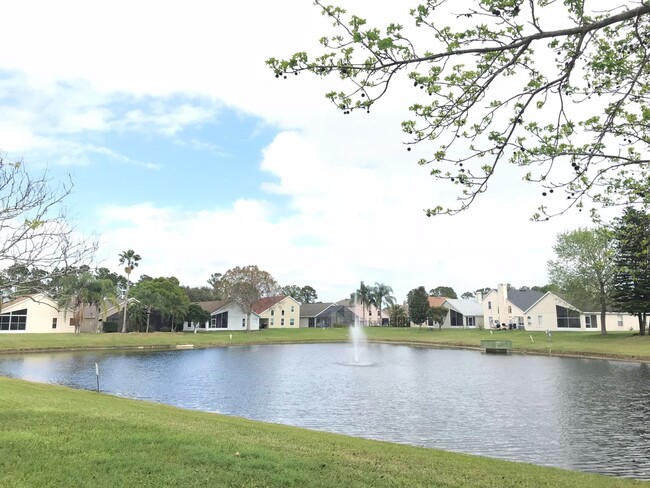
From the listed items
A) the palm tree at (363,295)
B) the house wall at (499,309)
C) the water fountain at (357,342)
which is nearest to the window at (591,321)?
the house wall at (499,309)

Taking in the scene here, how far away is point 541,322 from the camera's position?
78.9m

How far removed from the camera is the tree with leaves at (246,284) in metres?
84.6

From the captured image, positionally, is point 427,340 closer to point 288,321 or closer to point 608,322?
point 608,322

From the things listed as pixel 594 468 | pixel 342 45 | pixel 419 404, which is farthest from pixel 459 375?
pixel 342 45

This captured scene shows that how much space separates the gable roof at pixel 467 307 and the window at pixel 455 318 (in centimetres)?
100

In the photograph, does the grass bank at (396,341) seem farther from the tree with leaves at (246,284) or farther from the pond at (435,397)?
the tree with leaves at (246,284)

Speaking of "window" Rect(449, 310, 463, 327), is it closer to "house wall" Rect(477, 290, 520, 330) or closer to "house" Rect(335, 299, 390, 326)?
"house wall" Rect(477, 290, 520, 330)

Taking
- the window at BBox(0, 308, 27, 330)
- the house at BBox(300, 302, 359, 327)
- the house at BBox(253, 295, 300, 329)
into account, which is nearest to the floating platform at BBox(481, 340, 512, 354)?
the house at BBox(253, 295, 300, 329)

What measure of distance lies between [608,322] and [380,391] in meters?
63.7

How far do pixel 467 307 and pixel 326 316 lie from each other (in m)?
31.7

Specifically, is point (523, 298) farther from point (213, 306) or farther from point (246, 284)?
point (213, 306)

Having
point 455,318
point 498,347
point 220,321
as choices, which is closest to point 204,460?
point 498,347

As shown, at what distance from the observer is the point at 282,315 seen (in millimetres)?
104562

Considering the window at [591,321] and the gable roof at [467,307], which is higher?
the gable roof at [467,307]
